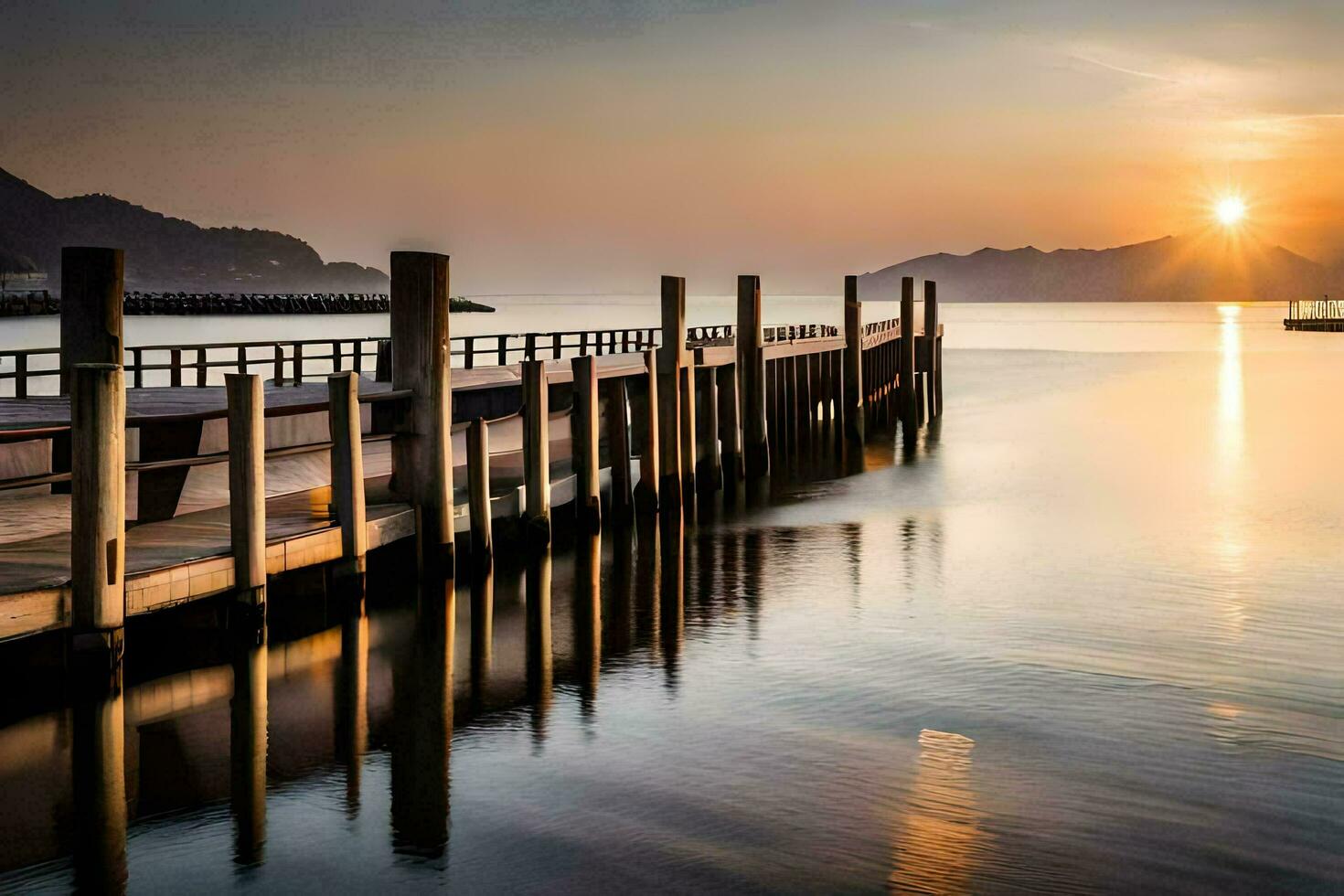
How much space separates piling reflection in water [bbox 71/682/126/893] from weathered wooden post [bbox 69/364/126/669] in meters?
0.56

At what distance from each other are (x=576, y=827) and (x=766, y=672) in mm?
4348

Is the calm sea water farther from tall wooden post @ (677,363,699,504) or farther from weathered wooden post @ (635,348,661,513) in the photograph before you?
tall wooden post @ (677,363,699,504)

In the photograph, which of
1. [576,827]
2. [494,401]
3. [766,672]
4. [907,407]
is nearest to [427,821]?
[576,827]

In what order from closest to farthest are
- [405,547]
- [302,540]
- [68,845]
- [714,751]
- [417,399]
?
1. [68,845]
2. [714,751]
3. [302,540]
4. [417,399]
5. [405,547]

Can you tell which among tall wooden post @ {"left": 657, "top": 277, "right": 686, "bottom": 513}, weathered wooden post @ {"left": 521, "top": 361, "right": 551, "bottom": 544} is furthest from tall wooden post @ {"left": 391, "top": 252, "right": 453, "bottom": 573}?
tall wooden post @ {"left": 657, "top": 277, "right": 686, "bottom": 513}

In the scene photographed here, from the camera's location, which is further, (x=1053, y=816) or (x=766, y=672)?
(x=766, y=672)

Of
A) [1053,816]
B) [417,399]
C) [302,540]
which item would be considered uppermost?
[417,399]

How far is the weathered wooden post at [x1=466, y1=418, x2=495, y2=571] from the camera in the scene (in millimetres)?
14578

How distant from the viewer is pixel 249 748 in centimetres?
984

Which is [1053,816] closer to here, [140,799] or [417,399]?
[140,799]

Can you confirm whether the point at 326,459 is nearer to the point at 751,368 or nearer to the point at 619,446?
A: the point at 619,446

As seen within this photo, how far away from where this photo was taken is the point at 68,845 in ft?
26.1

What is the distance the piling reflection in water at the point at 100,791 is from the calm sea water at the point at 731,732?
3cm

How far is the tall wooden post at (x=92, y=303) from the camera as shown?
48.4 feet
